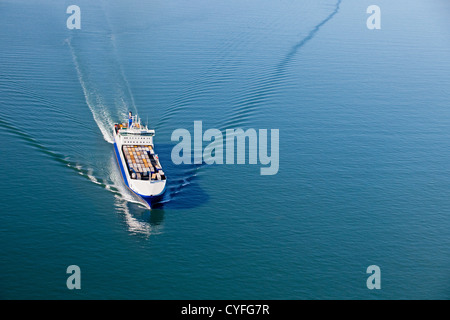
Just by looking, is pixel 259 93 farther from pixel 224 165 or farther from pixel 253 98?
pixel 224 165

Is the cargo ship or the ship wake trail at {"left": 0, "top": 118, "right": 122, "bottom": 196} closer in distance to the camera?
the cargo ship

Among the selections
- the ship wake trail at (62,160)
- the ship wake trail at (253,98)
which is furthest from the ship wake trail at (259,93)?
the ship wake trail at (62,160)

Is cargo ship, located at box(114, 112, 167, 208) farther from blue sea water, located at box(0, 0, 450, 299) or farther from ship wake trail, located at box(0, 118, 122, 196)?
ship wake trail, located at box(0, 118, 122, 196)

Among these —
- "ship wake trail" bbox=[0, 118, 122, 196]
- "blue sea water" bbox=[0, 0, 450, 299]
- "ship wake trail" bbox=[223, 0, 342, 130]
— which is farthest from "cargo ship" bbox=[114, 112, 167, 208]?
"ship wake trail" bbox=[223, 0, 342, 130]

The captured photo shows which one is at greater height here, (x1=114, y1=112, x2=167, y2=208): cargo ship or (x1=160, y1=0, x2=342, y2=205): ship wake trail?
(x1=160, y1=0, x2=342, y2=205): ship wake trail

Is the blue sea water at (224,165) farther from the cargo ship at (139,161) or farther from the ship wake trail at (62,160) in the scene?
the cargo ship at (139,161)

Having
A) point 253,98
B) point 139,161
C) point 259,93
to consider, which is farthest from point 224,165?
point 259,93
